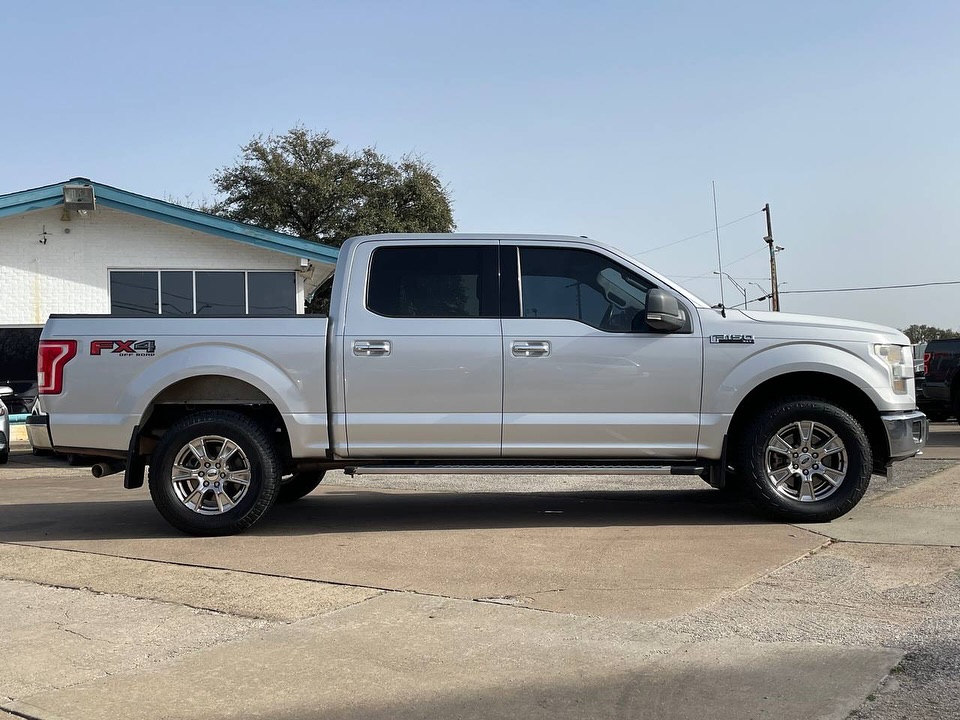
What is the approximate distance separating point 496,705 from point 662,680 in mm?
698

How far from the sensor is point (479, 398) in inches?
283

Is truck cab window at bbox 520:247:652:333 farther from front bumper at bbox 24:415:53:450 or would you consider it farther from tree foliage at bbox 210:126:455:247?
tree foliage at bbox 210:126:455:247

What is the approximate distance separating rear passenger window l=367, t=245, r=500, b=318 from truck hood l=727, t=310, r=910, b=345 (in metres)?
1.82

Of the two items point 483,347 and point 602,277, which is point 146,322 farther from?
point 602,277

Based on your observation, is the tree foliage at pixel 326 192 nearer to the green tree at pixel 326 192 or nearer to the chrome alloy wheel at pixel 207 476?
the green tree at pixel 326 192

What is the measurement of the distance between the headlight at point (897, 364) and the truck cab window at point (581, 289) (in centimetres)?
177

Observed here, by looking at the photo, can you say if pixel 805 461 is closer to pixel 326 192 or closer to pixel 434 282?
pixel 434 282

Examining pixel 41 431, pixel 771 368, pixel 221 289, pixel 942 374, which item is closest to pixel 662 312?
pixel 771 368

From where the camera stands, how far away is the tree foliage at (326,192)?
121 ft

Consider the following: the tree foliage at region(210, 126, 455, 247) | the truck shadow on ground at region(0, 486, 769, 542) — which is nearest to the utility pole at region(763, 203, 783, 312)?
the tree foliage at region(210, 126, 455, 247)

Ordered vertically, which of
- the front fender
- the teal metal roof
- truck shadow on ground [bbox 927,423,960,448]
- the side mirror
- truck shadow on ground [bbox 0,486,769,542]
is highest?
the teal metal roof

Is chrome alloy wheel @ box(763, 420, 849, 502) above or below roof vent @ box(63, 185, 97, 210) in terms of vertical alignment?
below

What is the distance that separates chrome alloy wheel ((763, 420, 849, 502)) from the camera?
7.20 m

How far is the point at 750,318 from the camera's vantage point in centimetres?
736
